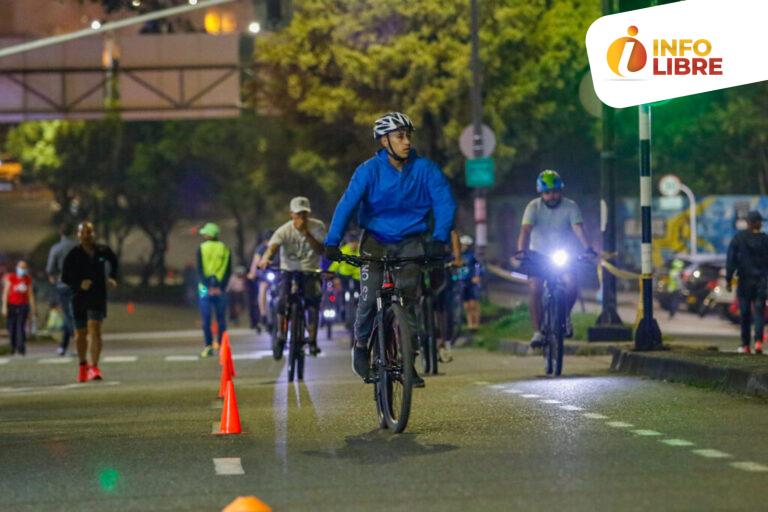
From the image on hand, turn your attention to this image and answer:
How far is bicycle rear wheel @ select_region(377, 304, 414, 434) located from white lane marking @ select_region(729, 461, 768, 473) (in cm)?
230

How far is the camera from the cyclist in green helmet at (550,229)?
59.5 feet

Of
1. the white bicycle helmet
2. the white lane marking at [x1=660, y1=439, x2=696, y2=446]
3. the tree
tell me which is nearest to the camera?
the white lane marking at [x1=660, y1=439, x2=696, y2=446]

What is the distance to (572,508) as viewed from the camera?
28.0ft

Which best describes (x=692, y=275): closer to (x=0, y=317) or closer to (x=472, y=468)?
(x=0, y=317)

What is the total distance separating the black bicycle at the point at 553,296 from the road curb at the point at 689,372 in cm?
73

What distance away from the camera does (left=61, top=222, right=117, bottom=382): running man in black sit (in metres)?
20.7

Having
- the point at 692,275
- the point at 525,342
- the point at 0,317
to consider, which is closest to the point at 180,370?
the point at 525,342

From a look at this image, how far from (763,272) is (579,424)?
41.0 ft

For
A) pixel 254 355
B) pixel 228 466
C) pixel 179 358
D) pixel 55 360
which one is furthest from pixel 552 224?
pixel 55 360

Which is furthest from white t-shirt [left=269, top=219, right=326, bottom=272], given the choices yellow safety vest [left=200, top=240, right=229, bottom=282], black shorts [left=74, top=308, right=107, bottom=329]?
yellow safety vest [left=200, top=240, right=229, bottom=282]

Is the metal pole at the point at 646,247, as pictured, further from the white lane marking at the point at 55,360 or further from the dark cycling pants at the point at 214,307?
the white lane marking at the point at 55,360

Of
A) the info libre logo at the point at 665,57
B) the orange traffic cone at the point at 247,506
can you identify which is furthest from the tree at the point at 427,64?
the orange traffic cone at the point at 247,506

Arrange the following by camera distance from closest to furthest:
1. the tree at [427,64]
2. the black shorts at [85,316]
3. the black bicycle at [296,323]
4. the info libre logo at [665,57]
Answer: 1. the info libre logo at [665,57]
2. the black bicycle at [296,323]
3. the black shorts at [85,316]
4. the tree at [427,64]

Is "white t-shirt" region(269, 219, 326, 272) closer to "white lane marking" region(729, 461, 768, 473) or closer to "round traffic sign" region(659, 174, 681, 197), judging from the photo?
"white lane marking" region(729, 461, 768, 473)
